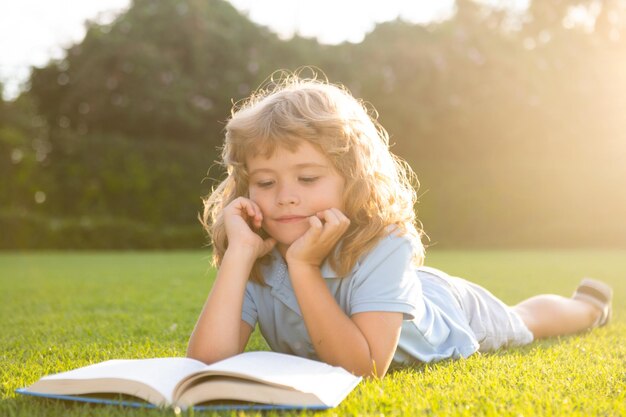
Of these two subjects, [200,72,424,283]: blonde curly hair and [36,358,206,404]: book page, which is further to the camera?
[200,72,424,283]: blonde curly hair

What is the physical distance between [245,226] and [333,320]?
57 centimetres

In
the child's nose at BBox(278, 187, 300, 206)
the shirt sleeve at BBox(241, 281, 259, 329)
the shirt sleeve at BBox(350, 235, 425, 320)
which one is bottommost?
the shirt sleeve at BBox(241, 281, 259, 329)

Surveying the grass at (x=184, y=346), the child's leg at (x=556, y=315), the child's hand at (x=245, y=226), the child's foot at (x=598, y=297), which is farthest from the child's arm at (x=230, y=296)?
the child's foot at (x=598, y=297)

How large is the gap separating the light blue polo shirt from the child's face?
23cm

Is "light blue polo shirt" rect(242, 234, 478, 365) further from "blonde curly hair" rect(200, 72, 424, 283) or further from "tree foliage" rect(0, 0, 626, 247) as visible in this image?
"tree foliage" rect(0, 0, 626, 247)

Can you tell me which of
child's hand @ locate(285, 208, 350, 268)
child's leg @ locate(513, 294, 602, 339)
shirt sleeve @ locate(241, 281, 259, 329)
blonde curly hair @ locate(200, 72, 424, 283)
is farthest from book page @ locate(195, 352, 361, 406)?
child's leg @ locate(513, 294, 602, 339)

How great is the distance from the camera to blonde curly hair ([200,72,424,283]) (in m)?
2.82

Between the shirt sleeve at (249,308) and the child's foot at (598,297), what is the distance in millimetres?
2224

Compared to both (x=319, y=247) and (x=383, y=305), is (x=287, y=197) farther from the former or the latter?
(x=383, y=305)

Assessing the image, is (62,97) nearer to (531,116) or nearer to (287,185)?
(531,116)

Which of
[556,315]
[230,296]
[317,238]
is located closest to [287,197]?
[317,238]

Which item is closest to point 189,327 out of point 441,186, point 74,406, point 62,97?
point 74,406

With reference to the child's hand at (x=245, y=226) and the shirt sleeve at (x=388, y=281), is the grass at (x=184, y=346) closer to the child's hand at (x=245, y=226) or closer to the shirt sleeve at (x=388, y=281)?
the shirt sleeve at (x=388, y=281)

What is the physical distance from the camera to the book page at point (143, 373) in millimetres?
2145
